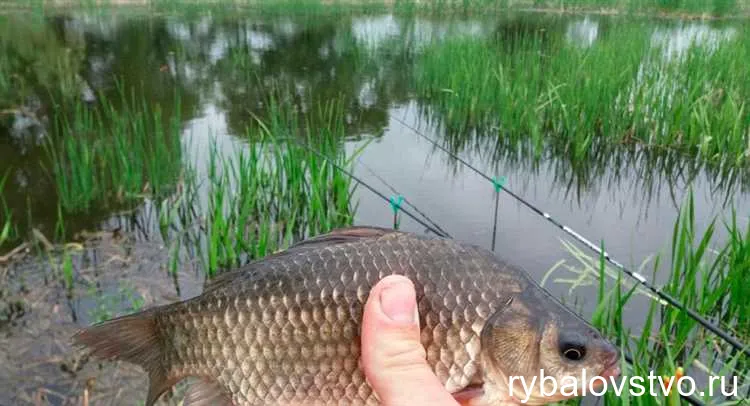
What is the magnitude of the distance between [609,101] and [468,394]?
6.09 m

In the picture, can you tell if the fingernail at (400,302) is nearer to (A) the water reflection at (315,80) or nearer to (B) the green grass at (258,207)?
(B) the green grass at (258,207)

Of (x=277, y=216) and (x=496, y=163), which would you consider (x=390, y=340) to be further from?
(x=496, y=163)

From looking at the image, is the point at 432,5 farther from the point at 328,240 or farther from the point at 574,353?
the point at 574,353

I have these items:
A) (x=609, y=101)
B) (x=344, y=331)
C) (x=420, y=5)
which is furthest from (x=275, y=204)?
(x=420, y=5)

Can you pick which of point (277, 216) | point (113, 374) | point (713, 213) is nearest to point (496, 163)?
point (713, 213)

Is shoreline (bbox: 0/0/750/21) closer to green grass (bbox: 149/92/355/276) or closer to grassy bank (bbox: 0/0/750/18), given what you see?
grassy bank (bbox: 0/0/750/18)

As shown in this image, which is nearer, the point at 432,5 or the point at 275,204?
the point at 275,204

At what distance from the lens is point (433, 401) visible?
1.36m

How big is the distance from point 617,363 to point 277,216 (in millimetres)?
3692

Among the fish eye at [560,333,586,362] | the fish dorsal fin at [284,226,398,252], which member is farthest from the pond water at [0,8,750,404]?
the fish eye at [560,333,586,362]

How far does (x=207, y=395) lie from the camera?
1630 millimetres

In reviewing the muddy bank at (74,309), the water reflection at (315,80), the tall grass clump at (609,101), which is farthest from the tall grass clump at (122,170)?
the tall grass clump at (609,101)

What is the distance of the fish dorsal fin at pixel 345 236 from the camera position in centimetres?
165

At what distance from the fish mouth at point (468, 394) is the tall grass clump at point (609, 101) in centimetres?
539
